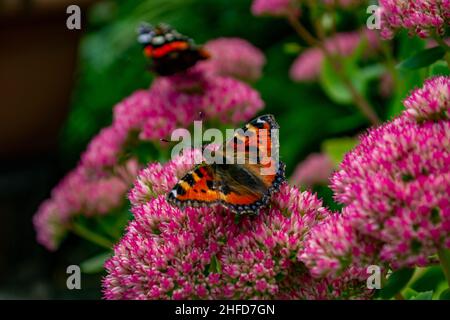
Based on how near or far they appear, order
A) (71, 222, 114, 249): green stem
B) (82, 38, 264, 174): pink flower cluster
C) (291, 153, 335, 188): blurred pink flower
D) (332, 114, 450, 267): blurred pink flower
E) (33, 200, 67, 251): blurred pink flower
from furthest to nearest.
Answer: (291, 153, 335, 188): blurred pink flower, (33, 200, 67, 251): blurred pink flower, (71, 222, 114, 249): green stem, (82, 38, 264, 174): pink flower cluster, (332, 114, 450, 267): blurred pink flower

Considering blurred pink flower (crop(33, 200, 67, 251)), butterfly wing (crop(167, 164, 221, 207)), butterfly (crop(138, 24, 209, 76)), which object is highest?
butterfly (crop(138, 24, 209, 76))

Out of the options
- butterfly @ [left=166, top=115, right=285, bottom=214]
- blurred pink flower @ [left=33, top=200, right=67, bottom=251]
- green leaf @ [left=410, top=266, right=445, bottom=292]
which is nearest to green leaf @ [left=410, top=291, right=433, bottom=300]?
green leaf @ [left=410, top=266, right=445, bottom=292]

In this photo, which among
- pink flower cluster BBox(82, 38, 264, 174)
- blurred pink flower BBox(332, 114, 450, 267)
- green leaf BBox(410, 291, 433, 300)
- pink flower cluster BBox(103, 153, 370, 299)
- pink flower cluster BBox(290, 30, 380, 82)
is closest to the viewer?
blurred pink flower BBox(332, 114, 450, 267)

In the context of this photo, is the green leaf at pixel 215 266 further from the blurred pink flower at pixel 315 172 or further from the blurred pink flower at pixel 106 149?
the blurred pink flower at pixel 315 172

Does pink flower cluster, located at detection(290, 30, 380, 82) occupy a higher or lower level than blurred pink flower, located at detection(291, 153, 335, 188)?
higher

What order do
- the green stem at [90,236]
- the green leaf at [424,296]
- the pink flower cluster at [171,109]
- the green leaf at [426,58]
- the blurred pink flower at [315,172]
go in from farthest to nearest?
the blurred pink flower at [315,172] → the green stem at [90,236] → the pink flower cluster at [171,109] → the green leaf at [426,58] → the green leaf at [424,296]

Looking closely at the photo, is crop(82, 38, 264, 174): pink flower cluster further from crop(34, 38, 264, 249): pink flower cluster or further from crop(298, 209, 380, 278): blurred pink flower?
crop(298, 209, 380, 278): blurred pink flower

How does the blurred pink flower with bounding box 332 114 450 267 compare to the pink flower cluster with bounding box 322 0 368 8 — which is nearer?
the blurred pink flower with bounding box 332 114 450 267

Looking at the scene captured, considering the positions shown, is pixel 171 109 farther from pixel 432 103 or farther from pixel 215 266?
pixel 432 103

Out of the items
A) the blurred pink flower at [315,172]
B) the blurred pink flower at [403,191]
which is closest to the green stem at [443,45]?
the blurred pink flower at [403,191]
